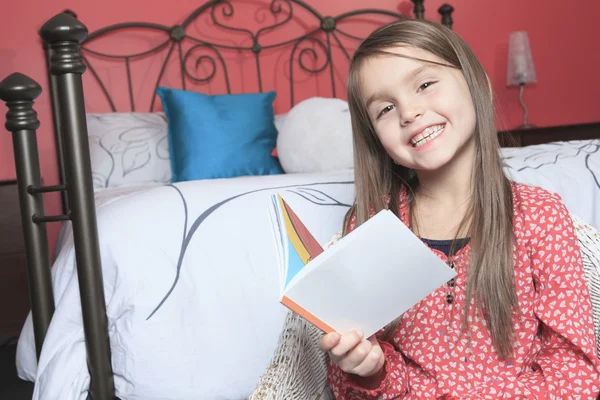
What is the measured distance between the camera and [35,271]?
125 centimetres

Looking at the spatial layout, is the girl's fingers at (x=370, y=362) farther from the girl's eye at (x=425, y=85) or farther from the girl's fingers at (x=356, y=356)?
the girl's eye at (x=425, y=85)

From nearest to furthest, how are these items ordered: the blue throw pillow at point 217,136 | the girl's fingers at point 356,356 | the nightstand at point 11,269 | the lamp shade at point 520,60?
the girl's fingers at point 356,356
the blue throw pillow at point 217,136
the nightstand at point 11,269
the lamp shade at point 520,60

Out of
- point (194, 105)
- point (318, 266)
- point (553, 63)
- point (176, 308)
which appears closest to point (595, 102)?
point (553, 63)

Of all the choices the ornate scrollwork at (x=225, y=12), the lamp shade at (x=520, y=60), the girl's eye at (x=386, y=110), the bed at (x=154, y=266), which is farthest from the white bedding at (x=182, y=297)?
the lamp shade at (x=520, y=60)

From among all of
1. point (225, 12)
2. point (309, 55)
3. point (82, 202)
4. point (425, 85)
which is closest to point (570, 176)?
point (425, 85)

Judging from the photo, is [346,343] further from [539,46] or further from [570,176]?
[539,46]

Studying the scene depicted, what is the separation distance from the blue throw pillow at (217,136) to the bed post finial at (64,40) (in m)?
1.03

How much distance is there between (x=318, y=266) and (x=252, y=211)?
619 millimetres

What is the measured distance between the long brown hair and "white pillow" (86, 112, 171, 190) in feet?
4.23

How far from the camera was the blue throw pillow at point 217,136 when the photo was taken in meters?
2.14

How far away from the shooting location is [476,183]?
0.98 m

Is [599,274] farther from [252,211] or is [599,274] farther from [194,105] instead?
[194,105]

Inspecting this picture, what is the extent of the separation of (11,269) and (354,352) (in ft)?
6.52

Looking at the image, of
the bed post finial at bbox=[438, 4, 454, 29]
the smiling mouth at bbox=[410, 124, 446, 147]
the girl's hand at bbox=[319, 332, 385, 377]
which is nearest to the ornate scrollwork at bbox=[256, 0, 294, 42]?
the bed post finial at bbox=[438, 4, 454, 29]
